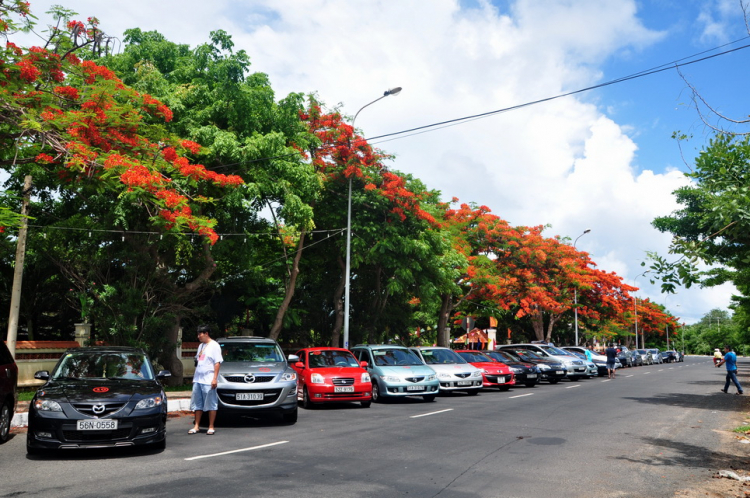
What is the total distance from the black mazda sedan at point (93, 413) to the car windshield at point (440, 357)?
11.9 m

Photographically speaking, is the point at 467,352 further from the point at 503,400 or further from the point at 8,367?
the point at 8,367

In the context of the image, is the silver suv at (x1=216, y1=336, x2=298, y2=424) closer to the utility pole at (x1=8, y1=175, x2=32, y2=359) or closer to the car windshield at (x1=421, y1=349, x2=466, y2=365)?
the utility pole at (x1=8, y1=175, x2=32, y2=359)

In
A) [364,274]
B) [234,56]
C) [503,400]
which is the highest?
[234,56]

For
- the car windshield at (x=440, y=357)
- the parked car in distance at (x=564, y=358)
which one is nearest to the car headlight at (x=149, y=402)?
the car windshield at (x=440, y=357)

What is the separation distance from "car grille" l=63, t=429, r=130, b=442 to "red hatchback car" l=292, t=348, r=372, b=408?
7003 millimetres

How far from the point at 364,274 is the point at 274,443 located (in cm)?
1966

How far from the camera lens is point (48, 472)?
23.3 ft

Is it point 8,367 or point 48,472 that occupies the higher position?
point 8,367

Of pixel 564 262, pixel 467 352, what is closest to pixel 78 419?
pixel 467 352

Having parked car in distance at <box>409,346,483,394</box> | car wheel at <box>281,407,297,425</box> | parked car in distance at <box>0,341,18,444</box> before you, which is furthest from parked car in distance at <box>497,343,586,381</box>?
parked car in distance at <box>0,341,18,444</box>

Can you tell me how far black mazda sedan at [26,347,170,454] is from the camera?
7770mm

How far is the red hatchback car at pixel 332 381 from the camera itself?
47.9ft

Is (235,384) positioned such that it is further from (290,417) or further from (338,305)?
(338,305)

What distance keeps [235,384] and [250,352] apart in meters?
1.46
